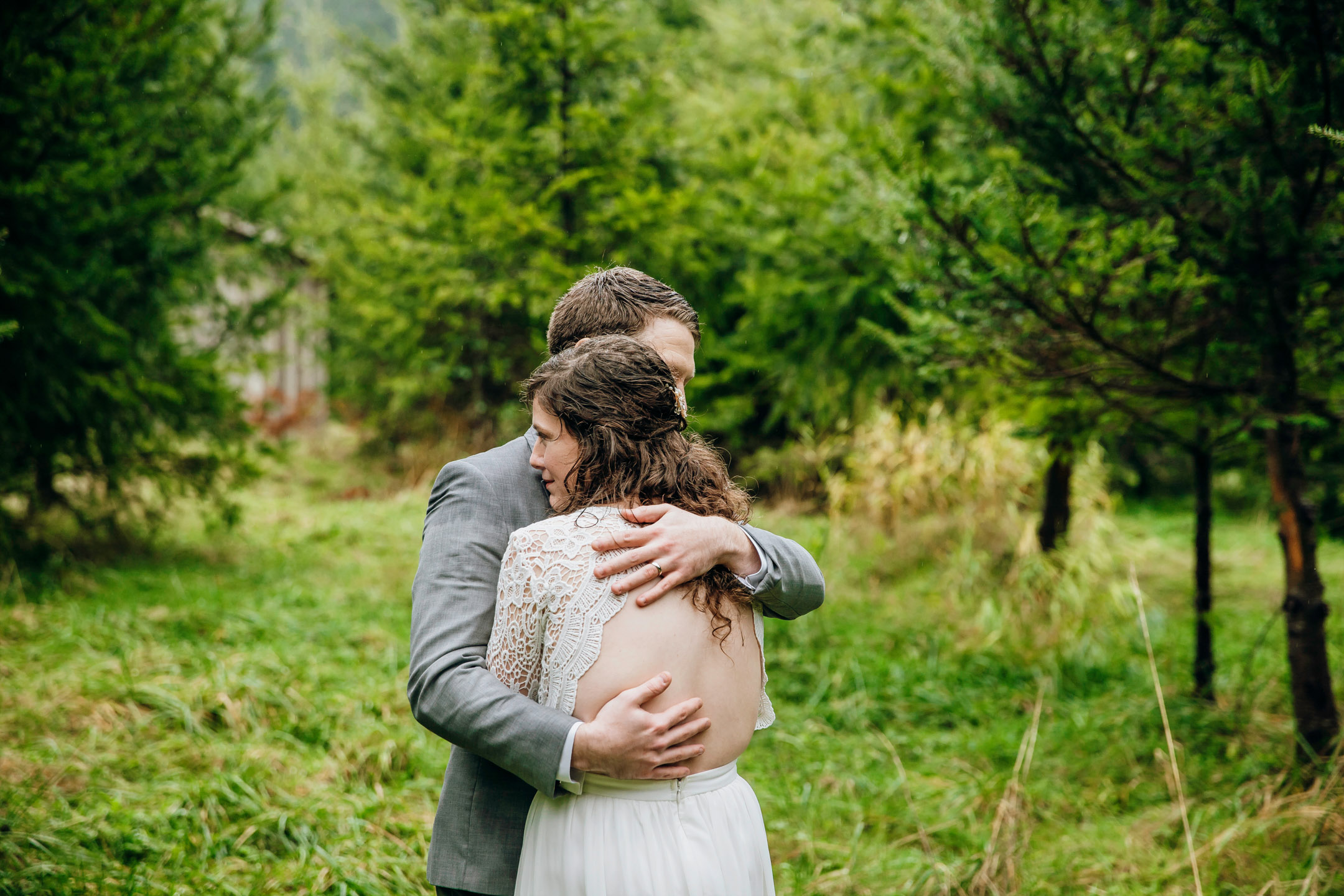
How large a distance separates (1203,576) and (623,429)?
4102 millimetres

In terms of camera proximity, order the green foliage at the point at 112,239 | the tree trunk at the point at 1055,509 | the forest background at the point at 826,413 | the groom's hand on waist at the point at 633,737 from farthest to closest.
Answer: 1. the tree trunk at the point at 1055,509
2. the green foliage at the point at 112,239
3. the forest background at the point at 826,413
4. the groom's hand on waist at the point at 633,737

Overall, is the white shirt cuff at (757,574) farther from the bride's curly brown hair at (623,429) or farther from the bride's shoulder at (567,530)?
the bride's shoulder at (567,530)

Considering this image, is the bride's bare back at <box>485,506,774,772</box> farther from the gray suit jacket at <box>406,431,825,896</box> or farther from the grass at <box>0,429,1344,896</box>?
the grass at <box>0,429,1344,896</box>

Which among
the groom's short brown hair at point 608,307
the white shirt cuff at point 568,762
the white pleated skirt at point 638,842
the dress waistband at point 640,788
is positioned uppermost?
the groom's short brown hair at point 608,307

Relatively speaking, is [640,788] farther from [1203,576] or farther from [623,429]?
[1203,576]

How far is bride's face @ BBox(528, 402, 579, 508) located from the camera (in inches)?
62.1

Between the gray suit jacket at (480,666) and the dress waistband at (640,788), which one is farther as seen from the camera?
the dress waistband at (640,788)

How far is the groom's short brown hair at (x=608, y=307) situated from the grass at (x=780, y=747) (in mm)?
1988

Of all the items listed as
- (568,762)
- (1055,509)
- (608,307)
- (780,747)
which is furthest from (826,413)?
(568,762)

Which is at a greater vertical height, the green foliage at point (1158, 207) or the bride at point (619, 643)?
the green foliage at point (1158, 207)

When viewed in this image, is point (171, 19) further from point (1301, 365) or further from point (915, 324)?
point (1301, 365)

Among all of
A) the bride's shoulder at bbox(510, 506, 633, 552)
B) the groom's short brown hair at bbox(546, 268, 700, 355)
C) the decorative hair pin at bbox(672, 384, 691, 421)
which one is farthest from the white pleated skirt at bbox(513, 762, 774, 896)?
the groom's short brown hair at bbox(546, 268, 700, 355)

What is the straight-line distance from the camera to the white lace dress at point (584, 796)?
4.80ft

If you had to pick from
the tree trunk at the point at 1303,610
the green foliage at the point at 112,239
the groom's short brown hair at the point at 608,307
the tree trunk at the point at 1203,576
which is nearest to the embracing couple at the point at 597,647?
the groom's short brown hair at the point at 608,307
